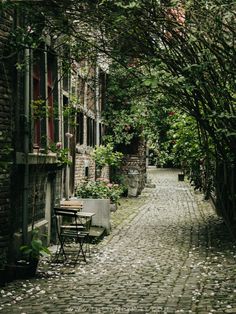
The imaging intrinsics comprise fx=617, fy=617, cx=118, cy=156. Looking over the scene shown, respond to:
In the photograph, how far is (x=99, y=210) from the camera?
594 inches

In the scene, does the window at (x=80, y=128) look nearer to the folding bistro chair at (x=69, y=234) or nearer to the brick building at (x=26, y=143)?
the brick building at (x=26, y=143)

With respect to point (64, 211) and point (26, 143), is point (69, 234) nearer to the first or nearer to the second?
point (64, 211)

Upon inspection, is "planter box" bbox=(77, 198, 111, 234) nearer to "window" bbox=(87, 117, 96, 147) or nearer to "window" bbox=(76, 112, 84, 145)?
"window" bbox=(76, 112, 84, 145)

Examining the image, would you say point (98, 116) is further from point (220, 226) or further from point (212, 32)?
point (212, 32)

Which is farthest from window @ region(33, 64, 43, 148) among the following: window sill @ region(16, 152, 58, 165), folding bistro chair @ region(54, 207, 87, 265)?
folding bistro chair @ region(54, 207, 87, 265)

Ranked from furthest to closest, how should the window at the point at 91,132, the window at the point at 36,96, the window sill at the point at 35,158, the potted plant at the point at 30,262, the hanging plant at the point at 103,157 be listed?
the window at the point at 91,132 → the hanging plant at the point at 103,157 → the window at the point at 36,96 → the window sill at the point at 35,158 → the potted plant at the point at 30,262

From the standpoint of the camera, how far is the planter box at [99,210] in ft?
49.3

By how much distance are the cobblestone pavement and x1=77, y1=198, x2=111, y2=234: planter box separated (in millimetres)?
397

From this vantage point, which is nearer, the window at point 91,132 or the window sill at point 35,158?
the window sill at point 35,158

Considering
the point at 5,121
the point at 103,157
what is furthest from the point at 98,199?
the point at 103,157

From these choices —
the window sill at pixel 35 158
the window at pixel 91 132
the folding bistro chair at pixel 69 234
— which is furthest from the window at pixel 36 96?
the window at pixel 91 132

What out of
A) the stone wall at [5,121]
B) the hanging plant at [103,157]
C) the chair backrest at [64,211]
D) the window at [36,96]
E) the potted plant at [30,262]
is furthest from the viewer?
the hanging plant at [103,157]

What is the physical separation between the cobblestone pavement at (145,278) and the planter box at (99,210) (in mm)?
397

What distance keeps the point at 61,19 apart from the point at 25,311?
139 inches
